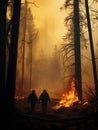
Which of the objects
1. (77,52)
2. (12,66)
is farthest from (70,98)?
(12,66)

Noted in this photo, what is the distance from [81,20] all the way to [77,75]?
6.22 metres

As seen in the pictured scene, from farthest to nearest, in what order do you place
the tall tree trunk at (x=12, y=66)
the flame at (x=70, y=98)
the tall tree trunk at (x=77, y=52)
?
1. the tall tree trunk at (x=77, y=52)
2. the flame at (x=70, y=98)
3. the tall tree trunk at (x=12, y=66)

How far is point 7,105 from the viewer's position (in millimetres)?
11516

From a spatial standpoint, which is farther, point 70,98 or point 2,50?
point 70,98

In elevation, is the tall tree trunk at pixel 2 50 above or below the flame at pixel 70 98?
above

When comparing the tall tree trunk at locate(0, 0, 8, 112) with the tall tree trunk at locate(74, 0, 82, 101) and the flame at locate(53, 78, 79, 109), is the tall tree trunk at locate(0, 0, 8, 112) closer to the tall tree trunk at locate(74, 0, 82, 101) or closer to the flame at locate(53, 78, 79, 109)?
the flame at locate(53, 78, 79, 109)

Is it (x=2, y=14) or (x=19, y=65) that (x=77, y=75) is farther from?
(x=19, y=65)

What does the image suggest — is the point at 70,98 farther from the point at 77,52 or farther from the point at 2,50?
the point at 2,50

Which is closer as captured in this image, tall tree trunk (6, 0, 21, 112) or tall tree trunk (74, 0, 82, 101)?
tall tree trunk (6, 0, 21, 112)

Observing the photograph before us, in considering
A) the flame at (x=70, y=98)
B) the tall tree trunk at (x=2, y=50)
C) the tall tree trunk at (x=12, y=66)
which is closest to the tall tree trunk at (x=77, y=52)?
the flame at (x=70, y=98)

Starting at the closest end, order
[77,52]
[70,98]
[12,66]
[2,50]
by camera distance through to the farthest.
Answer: [12,66]
[2,50]
[70,98]
[77,52]

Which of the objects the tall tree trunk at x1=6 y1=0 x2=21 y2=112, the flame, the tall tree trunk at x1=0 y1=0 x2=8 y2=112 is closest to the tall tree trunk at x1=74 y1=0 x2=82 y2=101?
the flame

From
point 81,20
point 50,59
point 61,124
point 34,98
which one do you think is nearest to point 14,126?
point 61,124

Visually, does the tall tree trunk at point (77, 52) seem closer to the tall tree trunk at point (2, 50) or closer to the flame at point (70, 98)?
the flame at point (70, 98)
